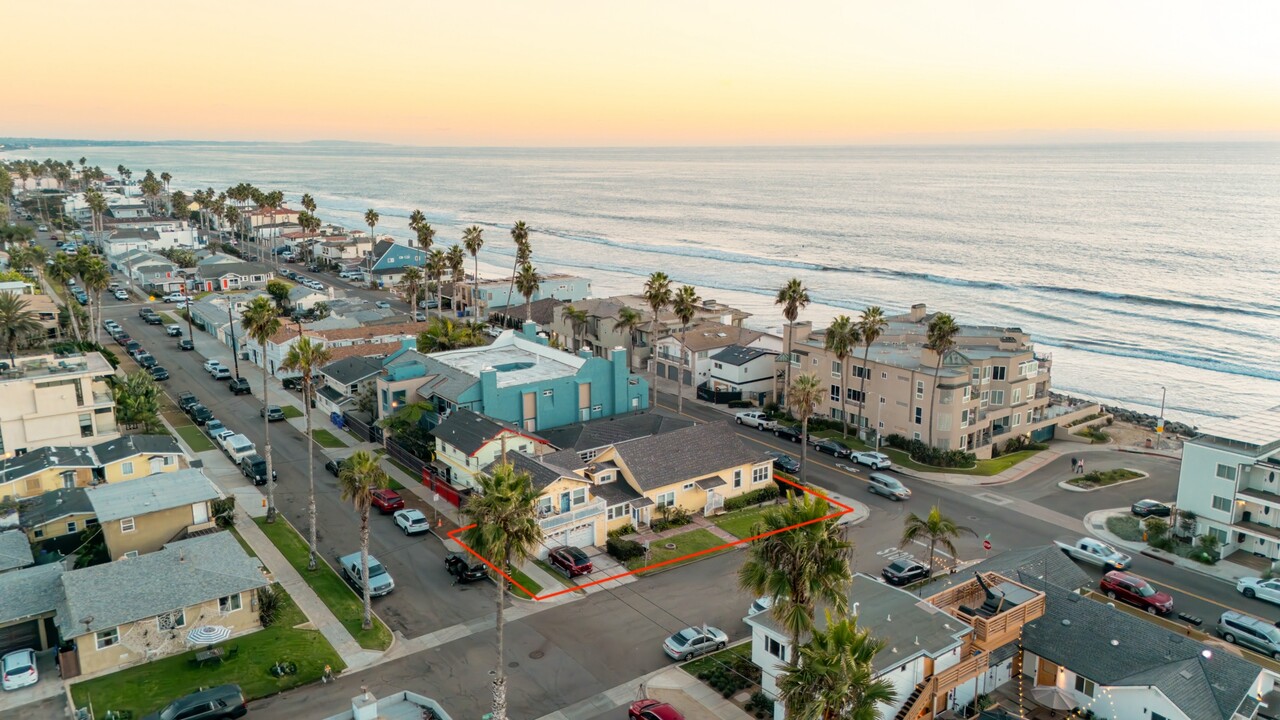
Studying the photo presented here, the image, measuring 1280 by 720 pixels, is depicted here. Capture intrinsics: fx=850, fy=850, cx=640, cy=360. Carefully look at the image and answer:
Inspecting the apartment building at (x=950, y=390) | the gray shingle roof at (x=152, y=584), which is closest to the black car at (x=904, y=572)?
the apartment building at (x=950, y=390)

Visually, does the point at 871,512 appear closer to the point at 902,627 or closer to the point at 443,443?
the point at 902,627

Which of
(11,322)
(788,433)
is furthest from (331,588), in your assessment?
(11,322)

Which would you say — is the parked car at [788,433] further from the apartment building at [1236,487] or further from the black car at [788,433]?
the apartment building at [1236,487]

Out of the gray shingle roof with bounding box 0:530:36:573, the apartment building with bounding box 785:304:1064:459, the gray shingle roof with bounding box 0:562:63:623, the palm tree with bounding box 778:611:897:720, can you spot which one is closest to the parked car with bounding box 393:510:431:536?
the gray shingle roof with bounding box 0:562:63:623

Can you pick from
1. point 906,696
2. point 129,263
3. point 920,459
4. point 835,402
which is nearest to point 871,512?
point 920,459

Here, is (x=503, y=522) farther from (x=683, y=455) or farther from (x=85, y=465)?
(x=85, y=465)
